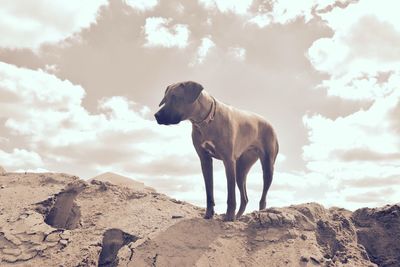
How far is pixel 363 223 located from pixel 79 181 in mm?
5539

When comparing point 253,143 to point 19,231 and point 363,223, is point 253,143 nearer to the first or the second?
point 363,223

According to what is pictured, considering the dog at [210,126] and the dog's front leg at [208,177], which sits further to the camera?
the dog's front leg at [208,177]

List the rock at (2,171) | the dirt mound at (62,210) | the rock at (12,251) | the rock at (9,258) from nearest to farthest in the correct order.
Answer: the rock at (9,258) < the rock at (12,251) < the dirt mound at (62,210) < the rock at (2,171)

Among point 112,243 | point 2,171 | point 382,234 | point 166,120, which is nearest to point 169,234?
point 112,243

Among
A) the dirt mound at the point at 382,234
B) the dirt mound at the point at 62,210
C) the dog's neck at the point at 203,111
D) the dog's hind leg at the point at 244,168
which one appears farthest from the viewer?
the dog's hind leg at the point at 244,168

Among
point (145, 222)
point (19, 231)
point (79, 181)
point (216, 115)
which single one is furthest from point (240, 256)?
point (79, 181)

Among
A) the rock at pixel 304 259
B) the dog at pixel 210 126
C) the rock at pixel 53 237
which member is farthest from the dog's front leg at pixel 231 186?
the rock at pixel 53 237

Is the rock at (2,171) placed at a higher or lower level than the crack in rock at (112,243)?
higher

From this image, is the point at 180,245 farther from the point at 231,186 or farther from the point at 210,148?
the point at 210,148

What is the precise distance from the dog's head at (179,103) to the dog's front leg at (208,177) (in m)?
0.96

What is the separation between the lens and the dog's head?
6.21 meters

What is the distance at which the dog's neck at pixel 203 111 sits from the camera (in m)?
6.41

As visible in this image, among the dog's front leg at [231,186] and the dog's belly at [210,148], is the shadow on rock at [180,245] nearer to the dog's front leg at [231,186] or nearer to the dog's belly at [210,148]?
the dog's front leg at [231,186]

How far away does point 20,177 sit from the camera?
8602 mm
